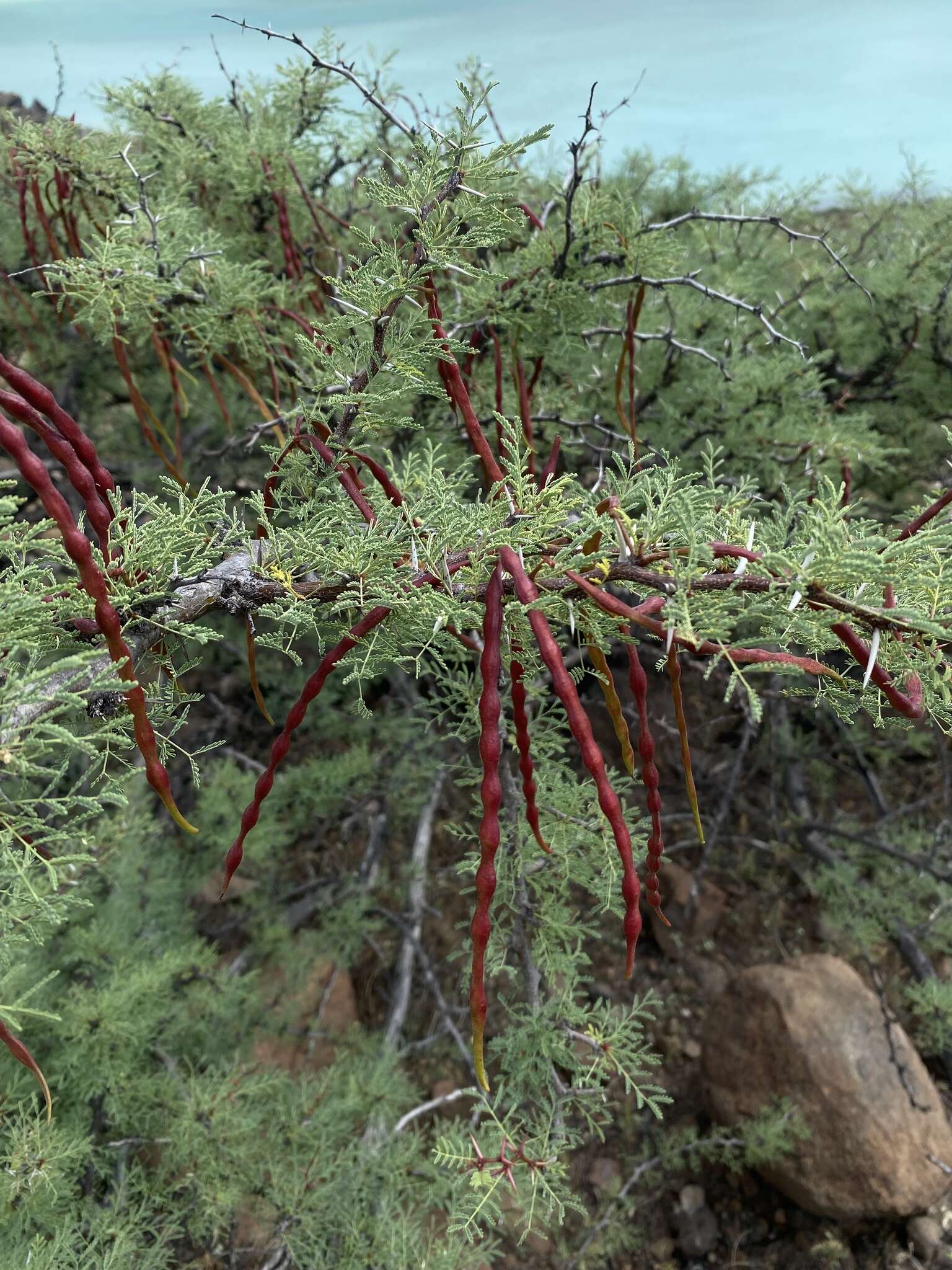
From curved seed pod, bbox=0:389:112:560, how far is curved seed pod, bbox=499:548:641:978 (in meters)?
0.34

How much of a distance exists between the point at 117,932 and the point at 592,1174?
1.62 m

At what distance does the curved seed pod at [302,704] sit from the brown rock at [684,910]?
7.90 feet

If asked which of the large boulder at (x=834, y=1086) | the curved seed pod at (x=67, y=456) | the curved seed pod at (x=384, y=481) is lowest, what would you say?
the large boulder at (x=834, y=1086)

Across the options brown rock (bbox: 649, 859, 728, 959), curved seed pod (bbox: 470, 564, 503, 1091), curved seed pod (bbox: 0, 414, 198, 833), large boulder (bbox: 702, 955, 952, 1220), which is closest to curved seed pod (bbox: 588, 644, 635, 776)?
curved seed pod (bbox: 470, 564, 503, 1091)

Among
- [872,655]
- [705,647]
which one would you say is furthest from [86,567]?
[872,655]

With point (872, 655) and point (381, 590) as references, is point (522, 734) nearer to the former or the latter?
point (381, 590)

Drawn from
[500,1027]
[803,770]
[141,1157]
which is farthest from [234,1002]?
[803,770]

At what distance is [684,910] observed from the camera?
2.91 meters

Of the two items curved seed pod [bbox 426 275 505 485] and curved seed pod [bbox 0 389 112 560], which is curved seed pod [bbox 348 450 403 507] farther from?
curved seed pod [bbox 0 389 112 560]

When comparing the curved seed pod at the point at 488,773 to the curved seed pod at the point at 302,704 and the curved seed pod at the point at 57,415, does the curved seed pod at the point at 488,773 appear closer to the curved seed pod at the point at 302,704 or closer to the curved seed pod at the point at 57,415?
the curved seed pod at the point at 302,704

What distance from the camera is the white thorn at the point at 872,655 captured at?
0.53 meters

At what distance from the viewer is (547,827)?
3.45 ft

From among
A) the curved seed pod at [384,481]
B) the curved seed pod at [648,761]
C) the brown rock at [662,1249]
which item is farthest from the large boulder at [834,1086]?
the curved seed pod at [384,481]

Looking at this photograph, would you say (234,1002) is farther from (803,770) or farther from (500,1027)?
(803,770)
